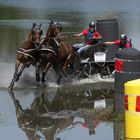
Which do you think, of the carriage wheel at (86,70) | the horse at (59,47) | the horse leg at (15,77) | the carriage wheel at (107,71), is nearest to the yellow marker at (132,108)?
the horse leg at (15,77)

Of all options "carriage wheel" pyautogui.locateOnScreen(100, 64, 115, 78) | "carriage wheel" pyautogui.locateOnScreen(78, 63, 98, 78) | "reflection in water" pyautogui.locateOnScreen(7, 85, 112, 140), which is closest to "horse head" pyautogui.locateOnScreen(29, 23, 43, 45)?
"reflection in water" pyautogui.locateOnScreen(7, 85, 112, 140)

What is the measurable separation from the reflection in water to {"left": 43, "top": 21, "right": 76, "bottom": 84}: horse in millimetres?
1538

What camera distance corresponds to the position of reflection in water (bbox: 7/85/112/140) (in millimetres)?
12781

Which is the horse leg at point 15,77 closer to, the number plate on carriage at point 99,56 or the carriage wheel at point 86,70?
the carriage wheel at point 86,70

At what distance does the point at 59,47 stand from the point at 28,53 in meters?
1.11

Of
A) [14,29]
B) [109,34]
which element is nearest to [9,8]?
[14,29]

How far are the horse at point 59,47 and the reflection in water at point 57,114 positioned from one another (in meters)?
1.54

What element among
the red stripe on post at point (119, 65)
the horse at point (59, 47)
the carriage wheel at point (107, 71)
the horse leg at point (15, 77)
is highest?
the red stripe on post at point (119, 65)

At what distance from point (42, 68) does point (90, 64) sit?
1711 millimetres

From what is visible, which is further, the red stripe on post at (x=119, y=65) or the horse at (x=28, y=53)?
the horse at (x=28, y=53)

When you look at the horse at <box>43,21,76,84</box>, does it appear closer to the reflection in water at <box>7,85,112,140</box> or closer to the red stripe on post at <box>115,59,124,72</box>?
the reflection in water at <box>7,85,112,140</box>

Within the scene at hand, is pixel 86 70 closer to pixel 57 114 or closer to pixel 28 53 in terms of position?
pixel 28 53

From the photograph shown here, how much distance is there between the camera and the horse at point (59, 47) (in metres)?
19.0

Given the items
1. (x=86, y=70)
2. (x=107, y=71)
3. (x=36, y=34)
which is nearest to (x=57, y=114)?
(x=36, y=34)
